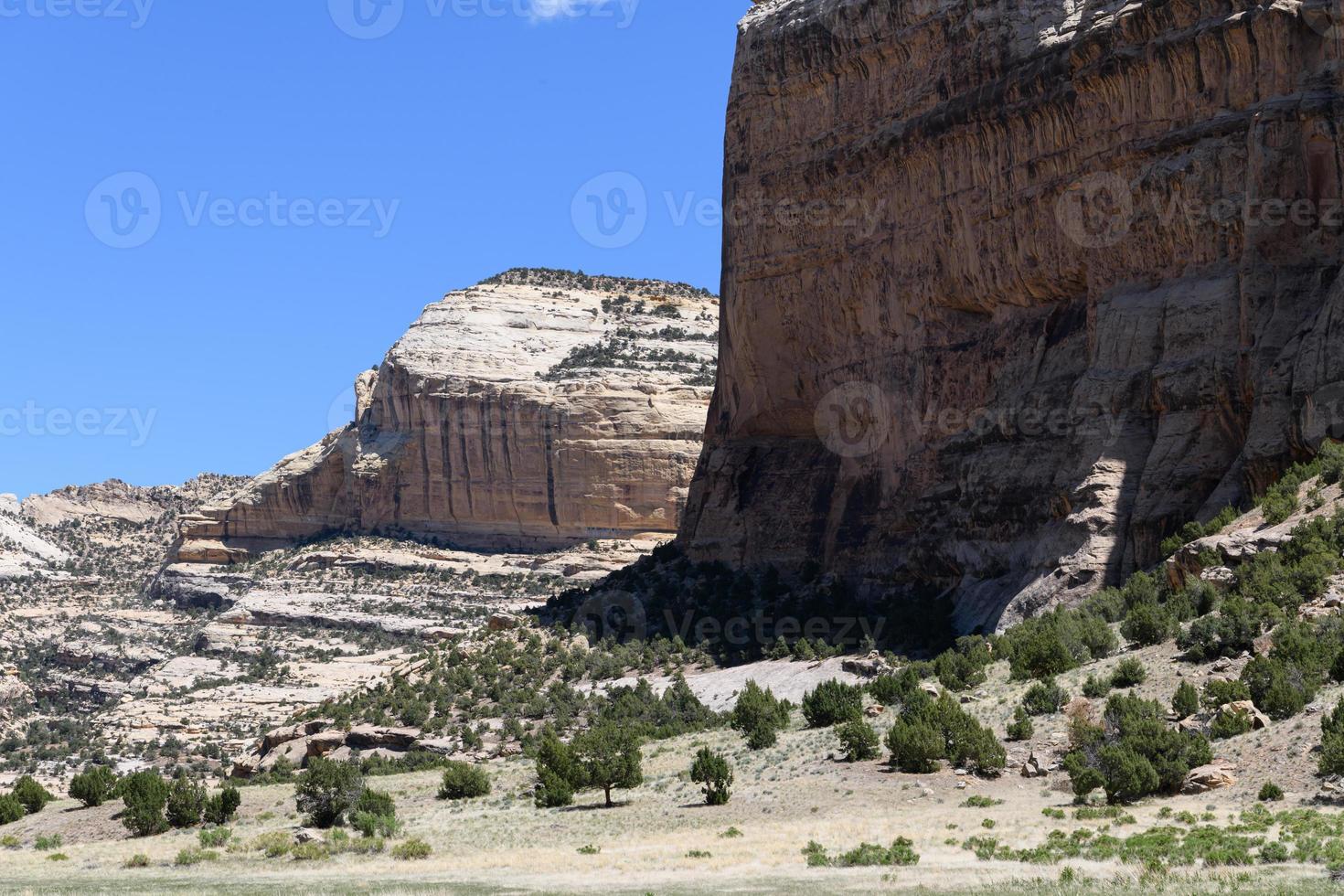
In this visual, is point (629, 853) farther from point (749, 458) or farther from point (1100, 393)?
point (749, 458)

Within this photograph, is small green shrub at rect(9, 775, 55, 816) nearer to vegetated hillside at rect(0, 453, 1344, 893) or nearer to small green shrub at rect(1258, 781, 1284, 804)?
vegetated hillside at rect(0, 453, 1344, 893)

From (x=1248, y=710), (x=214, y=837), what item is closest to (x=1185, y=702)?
(x=1248, y=710)

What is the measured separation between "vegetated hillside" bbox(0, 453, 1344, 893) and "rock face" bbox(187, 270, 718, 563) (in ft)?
169

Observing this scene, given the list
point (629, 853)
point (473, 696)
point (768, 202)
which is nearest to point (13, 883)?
point (629, 853)

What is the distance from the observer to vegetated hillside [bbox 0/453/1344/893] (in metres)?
25.6

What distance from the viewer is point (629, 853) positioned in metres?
28.6

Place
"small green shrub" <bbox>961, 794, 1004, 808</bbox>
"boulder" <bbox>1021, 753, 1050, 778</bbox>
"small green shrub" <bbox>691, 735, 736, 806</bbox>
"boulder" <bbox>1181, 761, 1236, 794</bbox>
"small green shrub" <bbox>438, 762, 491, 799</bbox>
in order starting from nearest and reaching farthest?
"boulder" <bbox>1181, 761, 1236, 794</bbox> → "small green shrub" <bbox>961, 794, 1004, 808</bbox> → "boulder" <bbox>1021, 753, 1050, 778</bbox> → "small green shrub" <bbox>691, 735, 736, 806</bbox> → "small green shrub" <bbox>438, 762, 491, 799</bbox>

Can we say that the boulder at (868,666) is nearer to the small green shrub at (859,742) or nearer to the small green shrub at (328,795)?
the small green shrub at (859,742)

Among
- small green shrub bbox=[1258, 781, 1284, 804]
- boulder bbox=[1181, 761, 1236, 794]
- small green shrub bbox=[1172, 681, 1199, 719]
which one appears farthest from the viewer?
small green shrub bbox=[1172, 681, 1199, 719]

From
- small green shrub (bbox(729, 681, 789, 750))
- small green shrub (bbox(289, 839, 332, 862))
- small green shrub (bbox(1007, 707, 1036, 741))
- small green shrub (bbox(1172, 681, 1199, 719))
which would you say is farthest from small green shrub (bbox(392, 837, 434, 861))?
small green shrub (bbox(1172, 681, 1199, 719))

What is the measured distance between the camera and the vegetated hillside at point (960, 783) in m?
25.6

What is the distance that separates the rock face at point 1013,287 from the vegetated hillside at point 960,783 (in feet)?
13.1

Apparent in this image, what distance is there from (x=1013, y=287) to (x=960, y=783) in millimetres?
21972

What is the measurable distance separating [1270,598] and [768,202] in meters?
29.8
